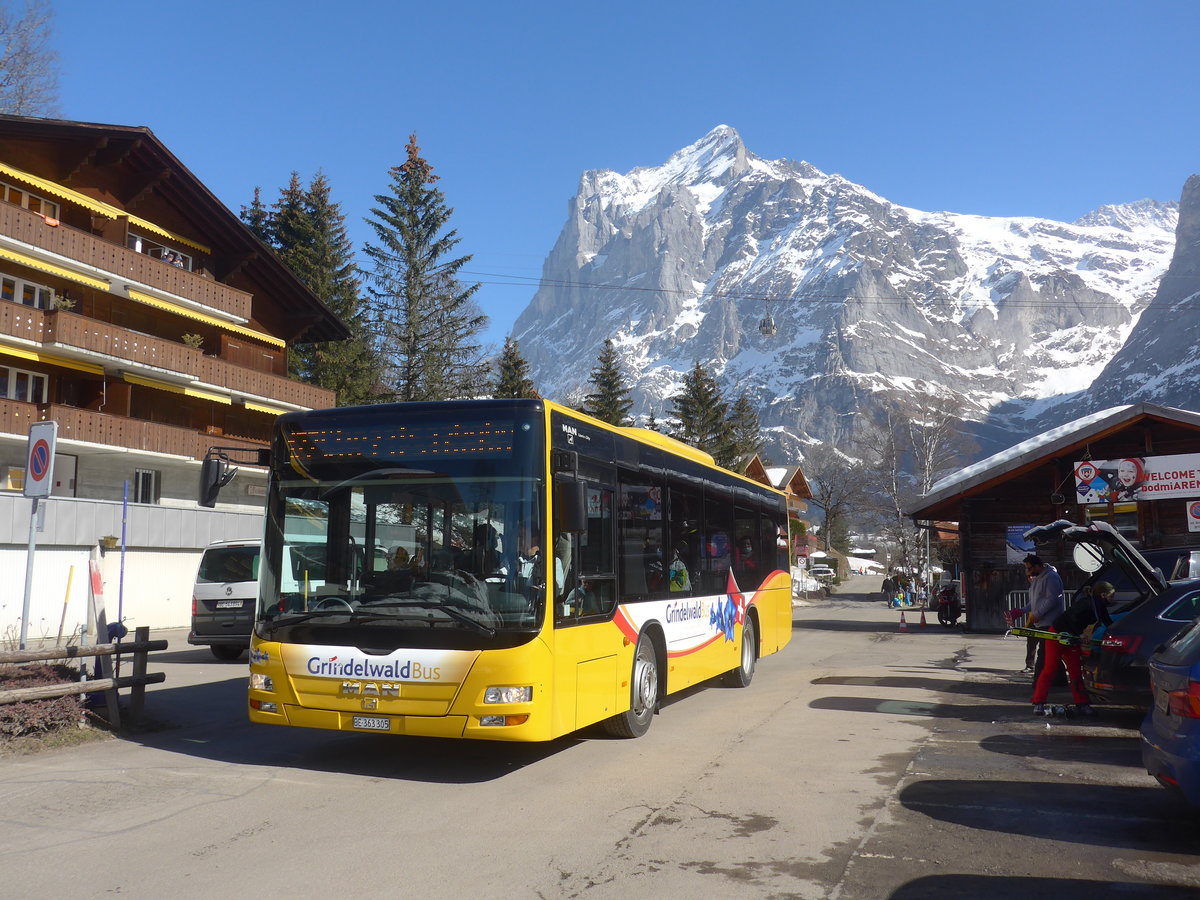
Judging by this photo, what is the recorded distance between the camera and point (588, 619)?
8000 mm

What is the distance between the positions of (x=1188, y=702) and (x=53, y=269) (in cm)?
3200

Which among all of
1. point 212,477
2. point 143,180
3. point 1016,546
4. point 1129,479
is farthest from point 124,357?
point 1129,479

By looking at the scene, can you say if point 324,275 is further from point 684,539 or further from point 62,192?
point 684,539

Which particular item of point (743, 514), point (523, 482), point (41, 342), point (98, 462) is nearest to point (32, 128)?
point (41, 342)

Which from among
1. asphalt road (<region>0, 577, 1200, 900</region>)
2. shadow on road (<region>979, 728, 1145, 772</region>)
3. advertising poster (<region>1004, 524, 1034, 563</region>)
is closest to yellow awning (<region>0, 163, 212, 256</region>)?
asphalt road (<region>0, 577, 1200, 900</region>)

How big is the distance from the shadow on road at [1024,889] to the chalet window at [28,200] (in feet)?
105

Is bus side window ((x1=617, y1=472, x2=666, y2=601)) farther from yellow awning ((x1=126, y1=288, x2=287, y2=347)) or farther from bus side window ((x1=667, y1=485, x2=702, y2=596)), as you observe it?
yellow awning ((x1=126, y1=288, x2=287, y2=347))

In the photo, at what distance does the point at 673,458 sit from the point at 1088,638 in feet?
15.2

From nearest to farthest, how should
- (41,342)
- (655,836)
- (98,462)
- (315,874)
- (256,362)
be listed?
(315,874) < (655,836) < (41,342) < (98,462) < (256,362)

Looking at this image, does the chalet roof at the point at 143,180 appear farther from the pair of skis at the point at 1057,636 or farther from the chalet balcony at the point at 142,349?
the pair of skis at the point at 1057,636

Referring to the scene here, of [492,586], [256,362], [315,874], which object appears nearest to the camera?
[315,874]

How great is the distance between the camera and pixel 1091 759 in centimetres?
831

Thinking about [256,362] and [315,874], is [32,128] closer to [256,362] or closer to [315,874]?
[256,362]

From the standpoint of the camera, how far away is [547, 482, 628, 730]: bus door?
7.48 meters
